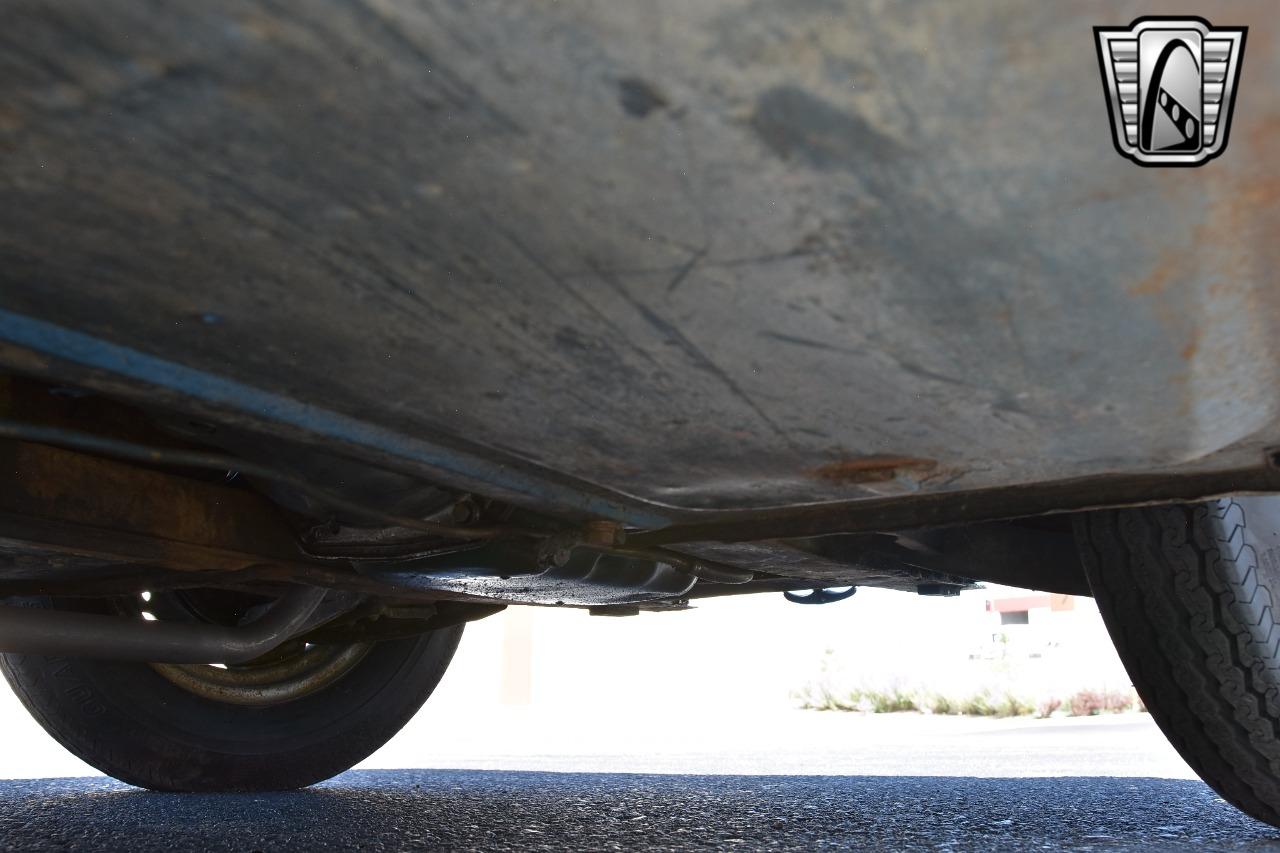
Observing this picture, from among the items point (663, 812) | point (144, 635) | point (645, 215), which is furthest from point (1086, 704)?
point (645, 215)

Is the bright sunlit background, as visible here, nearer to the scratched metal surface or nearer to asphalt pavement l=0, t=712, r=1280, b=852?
asphalt pavement l=0, t=712, r=1280, b=852

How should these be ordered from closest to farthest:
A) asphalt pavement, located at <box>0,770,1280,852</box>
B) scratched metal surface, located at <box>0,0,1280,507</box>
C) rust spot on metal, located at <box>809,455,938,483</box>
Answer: scratched metal surface, located at <box>0,0,1280,507</box>
rust spot on metal, located at <box>809,455,938,483</box>
asphalt pavement, located at <box>0,770,1280,852</box>

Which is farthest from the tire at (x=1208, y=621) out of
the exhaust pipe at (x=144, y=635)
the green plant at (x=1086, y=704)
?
the green plant at (x=1086, y=704)

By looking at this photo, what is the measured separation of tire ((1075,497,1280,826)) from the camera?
5.56 feet

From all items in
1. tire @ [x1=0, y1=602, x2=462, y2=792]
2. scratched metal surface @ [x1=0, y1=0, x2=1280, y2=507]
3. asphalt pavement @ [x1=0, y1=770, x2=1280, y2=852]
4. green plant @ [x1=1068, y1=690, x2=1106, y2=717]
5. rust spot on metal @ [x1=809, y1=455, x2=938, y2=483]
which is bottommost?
asphalt pavement @ [x1=0, y1=770, x2=1280, y2=852]

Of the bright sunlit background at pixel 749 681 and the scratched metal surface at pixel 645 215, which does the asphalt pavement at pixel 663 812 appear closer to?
the bright sunlit background at pixel 749 681

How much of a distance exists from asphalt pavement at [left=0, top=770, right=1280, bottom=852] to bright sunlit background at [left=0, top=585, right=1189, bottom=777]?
1.21 m

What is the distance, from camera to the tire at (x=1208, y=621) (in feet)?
5.56

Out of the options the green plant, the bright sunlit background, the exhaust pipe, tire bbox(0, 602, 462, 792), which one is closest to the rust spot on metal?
the exhaust pipe

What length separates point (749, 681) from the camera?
18250 mm

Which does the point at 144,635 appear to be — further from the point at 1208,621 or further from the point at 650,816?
the point at 1208,621

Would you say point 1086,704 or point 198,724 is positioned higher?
point 1086,704

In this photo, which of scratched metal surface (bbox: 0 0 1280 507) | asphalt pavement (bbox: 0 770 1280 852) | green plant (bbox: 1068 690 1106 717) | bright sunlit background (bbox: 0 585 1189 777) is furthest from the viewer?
green plant (bbox: 1068 690 1106 717)

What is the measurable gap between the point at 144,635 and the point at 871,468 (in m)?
1.20
